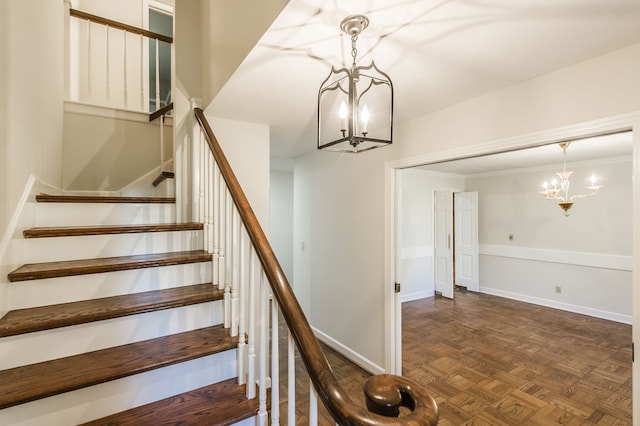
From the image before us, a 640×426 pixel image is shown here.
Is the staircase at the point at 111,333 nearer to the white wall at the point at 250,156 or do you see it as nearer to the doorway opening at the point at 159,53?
the white wall at the point at 250,156

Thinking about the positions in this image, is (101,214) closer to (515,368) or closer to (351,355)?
(351,355)

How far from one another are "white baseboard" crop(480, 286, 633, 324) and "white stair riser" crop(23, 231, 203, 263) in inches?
209

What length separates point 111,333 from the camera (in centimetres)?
138

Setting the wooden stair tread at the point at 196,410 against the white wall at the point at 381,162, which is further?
the white wall at the point at 381,162

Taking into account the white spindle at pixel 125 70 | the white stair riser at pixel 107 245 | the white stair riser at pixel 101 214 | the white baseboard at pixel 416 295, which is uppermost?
the white spindle at pixel 125 70

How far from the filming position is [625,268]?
415 cm

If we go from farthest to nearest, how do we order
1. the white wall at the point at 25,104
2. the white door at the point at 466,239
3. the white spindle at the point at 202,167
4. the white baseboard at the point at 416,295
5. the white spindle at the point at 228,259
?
the white door at the point at 466,239 → the white baseboard at the point at 416,295 → the white spindle at the point at 202,167 → the white spindle at the point at 228,259 → the white wall at the point at 25,104

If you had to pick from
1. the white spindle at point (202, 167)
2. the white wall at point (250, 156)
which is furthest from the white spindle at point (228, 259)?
the white wall at point (250, 156)

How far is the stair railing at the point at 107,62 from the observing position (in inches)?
122

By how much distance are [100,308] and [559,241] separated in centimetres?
609

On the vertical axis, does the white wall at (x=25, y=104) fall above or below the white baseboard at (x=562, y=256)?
above

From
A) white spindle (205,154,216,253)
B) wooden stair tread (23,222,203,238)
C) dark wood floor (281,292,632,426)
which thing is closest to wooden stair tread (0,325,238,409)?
white spindle (205,154,216,253)

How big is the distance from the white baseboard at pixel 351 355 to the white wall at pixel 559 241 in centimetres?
393

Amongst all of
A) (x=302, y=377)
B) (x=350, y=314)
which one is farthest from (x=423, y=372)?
(x=302, y=377)
